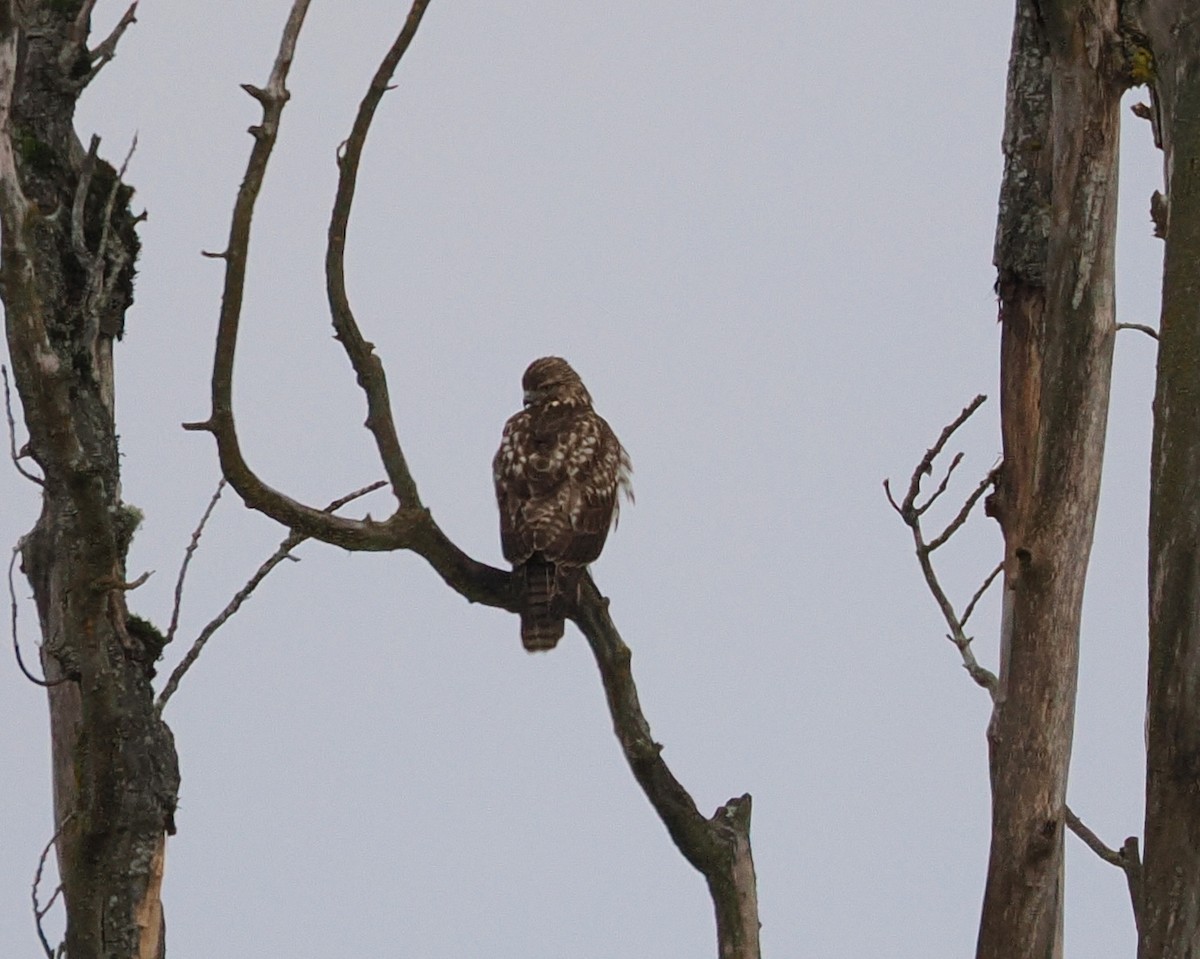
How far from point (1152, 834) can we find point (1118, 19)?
6.25 feet

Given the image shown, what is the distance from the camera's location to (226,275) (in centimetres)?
401

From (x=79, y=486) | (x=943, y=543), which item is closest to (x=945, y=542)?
(x=943, y=543)

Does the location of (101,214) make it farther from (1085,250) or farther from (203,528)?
(1085,250)

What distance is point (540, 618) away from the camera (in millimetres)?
6066

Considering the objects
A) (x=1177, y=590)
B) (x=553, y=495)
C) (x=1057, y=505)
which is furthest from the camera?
(x=553, y=495)

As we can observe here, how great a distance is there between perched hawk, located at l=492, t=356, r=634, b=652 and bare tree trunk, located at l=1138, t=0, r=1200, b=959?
7.84 ft

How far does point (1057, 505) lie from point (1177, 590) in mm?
954

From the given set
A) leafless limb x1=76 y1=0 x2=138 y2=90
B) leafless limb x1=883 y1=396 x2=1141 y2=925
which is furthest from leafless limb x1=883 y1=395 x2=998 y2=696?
leafless limb x1=76 y1=0 x2=138 y2=90

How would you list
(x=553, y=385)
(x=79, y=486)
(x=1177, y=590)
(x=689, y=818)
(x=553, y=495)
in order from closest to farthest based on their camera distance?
(x=1177, y=590) → (x=79, y=486) → (x=689, y=818) → (x=553, y=495) → (x=553, y=385)

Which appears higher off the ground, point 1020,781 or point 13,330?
point 13,330

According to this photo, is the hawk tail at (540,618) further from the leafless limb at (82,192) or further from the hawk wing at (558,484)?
the leafless limb at (82,192)

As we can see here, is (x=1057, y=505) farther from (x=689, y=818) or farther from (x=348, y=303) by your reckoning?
(x=348, y=303)

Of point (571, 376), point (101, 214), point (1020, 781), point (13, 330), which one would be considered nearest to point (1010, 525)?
point (1020, 781)

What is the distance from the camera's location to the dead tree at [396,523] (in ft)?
13.1
